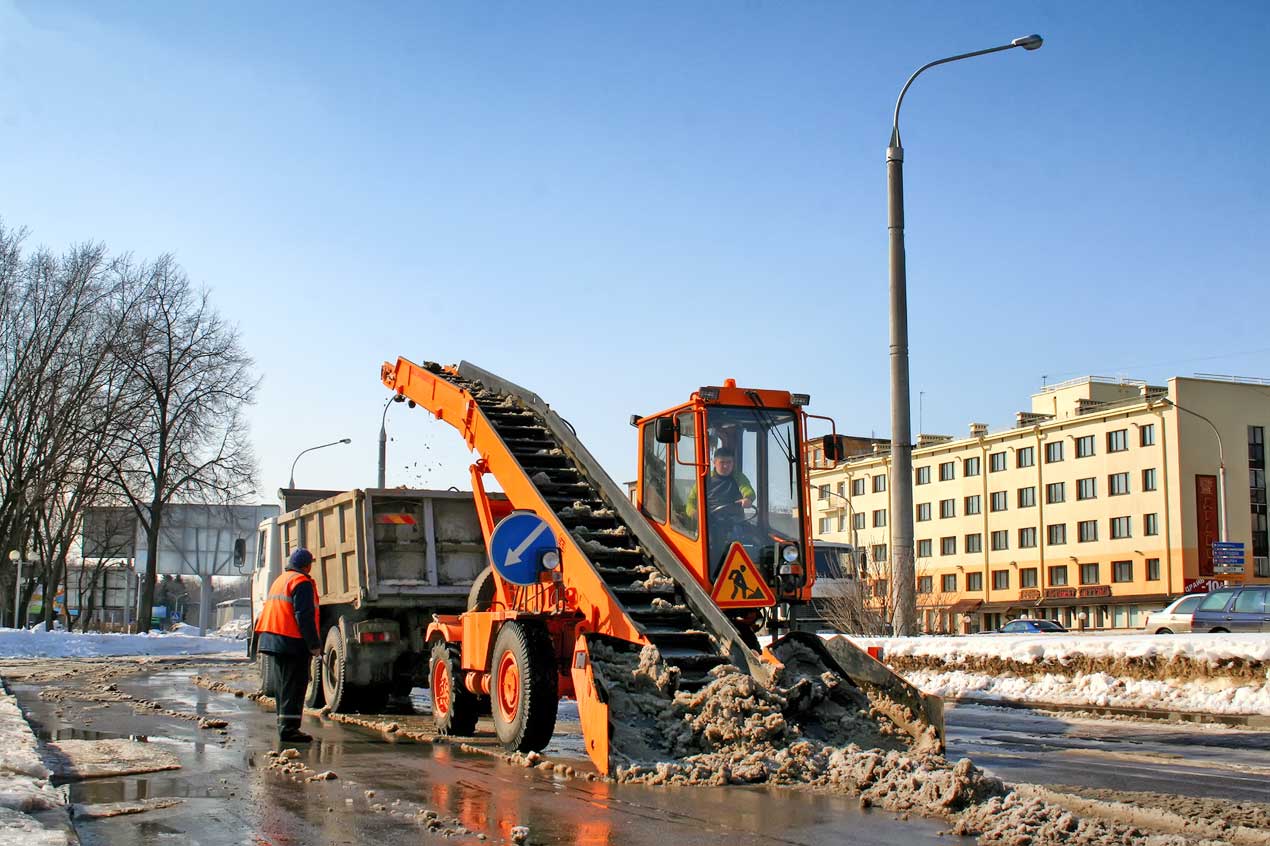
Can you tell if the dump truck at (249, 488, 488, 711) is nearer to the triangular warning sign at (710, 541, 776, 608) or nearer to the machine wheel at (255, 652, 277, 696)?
the machine wheel at (255, 652, 277, 696)

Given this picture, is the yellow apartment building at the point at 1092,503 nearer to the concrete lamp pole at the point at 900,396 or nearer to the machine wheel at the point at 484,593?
the concrete lamp pole at the point at 900,396

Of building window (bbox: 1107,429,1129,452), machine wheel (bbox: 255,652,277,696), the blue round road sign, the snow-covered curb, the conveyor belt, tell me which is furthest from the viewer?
building window (bbox: 1107,429,1129,452)

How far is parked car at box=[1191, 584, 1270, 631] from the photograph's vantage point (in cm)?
2219

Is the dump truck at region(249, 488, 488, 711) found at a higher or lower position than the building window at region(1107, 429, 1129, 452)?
lower

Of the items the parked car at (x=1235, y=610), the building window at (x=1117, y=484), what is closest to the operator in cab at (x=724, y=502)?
the parked car at (x=1235, y=610)

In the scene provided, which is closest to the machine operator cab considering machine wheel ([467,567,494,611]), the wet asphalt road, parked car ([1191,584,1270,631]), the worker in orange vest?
machine wheel ([467,567,494,611])

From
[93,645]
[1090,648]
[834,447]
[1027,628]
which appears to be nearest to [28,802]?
[834,447]

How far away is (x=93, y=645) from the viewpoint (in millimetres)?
36562

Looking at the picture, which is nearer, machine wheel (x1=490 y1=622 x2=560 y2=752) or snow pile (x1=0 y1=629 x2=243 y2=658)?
machine wheel (x1=490 y1=622 x2=560 y2=752)

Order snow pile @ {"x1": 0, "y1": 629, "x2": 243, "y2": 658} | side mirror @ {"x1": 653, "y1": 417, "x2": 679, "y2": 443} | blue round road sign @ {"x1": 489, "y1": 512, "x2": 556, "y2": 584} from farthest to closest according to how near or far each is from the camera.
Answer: snow pile @ {"x1": 0, "y1": 629, "x2": 243, "y2": 658}, blue round road sign @ {"x1": 489, "y1": 512, "x2": 556, "y2": 584}, side mirror @ {"x1": 653, "y1": 417, "x2": 679, "y2": 443}

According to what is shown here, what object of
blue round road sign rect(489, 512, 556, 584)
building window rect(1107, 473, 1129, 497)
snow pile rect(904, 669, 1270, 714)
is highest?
building window rect(1107, 473, 1129, 497)

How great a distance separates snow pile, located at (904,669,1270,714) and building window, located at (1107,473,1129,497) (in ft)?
176

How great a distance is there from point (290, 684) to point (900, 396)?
9090mm

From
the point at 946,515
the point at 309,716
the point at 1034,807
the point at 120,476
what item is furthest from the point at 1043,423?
the point at 1034,807
